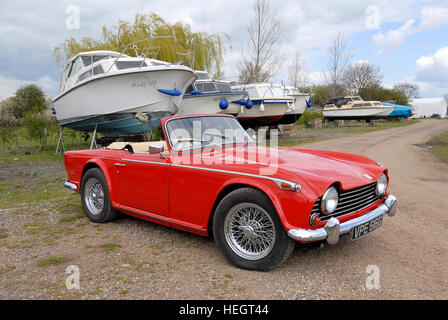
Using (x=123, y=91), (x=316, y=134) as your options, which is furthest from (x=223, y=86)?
(x=316, y=134)

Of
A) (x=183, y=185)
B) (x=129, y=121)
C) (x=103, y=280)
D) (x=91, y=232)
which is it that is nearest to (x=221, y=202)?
(x=183, y=185)

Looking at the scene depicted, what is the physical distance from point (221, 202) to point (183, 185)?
547 mm

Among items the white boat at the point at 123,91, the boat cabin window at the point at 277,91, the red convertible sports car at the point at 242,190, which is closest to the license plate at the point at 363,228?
the red convertible sports car at the point at 242,190

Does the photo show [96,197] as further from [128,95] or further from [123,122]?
[123,122]

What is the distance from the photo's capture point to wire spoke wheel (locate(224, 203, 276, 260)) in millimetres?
2882

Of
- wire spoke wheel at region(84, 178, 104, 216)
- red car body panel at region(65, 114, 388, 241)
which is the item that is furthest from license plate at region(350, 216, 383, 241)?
wire spoke wheel at region(84, 178, 104, 216)

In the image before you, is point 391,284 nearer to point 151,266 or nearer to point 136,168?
point 151,266

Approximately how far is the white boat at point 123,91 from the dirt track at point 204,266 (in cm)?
669

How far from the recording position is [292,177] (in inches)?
108

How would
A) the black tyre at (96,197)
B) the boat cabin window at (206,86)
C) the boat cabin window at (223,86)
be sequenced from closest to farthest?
1. the black tyre at (96,197)
2. the boat cabin window at (206,86)
3. the boat cabin window at (223,86)

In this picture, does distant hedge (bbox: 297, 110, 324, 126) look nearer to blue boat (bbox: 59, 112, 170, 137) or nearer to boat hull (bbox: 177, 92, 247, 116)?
boat hull (bbox: 177, 92, 247, 116)

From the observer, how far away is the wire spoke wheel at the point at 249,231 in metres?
2.88

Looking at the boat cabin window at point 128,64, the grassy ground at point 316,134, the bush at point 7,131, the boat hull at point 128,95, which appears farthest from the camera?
the grassy ground at point 316,134

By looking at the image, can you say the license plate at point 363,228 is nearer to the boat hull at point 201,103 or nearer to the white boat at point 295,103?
the boat hull at point 201,103
